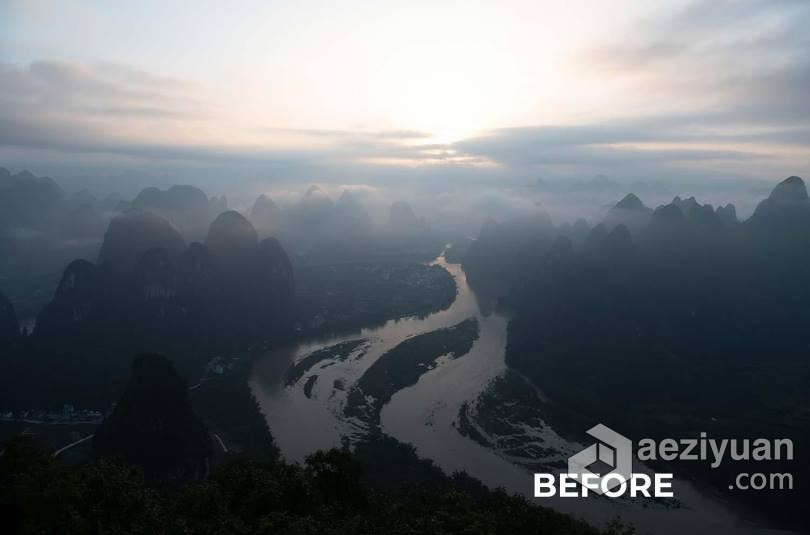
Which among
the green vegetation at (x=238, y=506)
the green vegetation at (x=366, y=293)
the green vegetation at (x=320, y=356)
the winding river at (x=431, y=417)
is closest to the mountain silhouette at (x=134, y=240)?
the green vegetation at (x=366, y=293)

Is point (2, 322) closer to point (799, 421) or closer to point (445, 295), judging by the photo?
point (445, 295)

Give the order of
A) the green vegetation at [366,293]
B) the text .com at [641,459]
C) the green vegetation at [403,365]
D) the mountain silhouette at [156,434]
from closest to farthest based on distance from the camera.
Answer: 1. the text .com at [641,459]
2. the mountain silhouette at [156,434]
3. the green vegetation at [403,365]
4. the green vegetation at [366,293]

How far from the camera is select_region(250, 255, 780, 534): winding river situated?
113 feet

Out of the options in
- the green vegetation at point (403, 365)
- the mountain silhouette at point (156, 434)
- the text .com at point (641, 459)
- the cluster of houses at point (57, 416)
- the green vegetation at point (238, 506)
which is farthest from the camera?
the green vegetation at point (403, 365)

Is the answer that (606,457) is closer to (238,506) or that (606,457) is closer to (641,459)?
(641,459)

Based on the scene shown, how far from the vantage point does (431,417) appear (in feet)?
155

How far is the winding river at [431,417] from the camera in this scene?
34375mm

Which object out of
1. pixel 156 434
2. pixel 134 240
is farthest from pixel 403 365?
pixel 134 240

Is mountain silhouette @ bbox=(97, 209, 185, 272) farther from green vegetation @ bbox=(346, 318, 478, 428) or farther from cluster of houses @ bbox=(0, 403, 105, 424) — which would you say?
green vegetation @ bbox=(346, 318, 478, 428)

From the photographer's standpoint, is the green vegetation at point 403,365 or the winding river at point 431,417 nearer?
the winding river at point 431,417

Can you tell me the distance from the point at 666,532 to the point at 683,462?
339 inches

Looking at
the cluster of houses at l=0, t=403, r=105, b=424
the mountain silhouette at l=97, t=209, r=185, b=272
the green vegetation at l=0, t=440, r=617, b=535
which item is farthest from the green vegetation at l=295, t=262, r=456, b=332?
the green vegetation at l=0, t=440, r=617, b=535

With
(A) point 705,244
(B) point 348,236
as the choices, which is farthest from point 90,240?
(A) point 705,244

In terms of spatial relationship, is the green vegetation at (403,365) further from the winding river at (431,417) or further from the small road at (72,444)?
the small road at (72,444)
